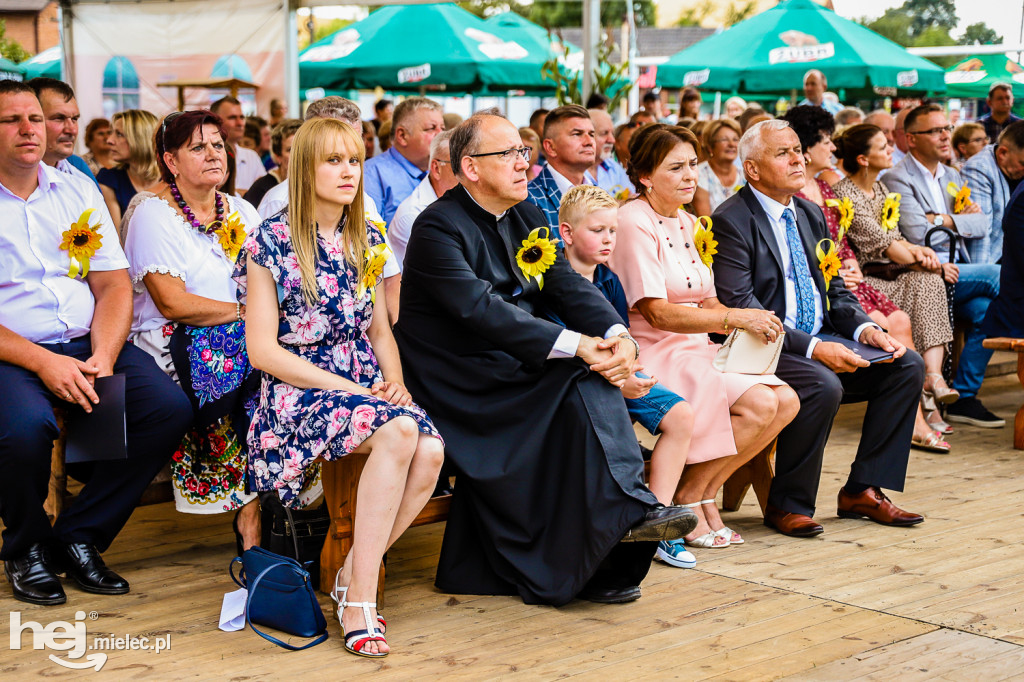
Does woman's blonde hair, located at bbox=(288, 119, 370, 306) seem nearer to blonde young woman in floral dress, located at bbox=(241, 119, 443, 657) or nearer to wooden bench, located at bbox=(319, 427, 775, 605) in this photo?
blonde young woman in floral dress, located at bbox=(241, 119, 443, 657)

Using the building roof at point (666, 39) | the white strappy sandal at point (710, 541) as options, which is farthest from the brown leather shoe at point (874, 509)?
the building roof at point (666, 39)

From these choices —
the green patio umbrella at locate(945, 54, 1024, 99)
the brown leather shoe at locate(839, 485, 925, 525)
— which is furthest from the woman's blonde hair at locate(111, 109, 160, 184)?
the green patio umbrella at locate(945, 54, 1024, 99)

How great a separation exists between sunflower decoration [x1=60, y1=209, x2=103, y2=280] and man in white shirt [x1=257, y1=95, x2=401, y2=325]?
596 mm

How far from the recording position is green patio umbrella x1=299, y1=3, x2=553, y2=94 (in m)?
11.6

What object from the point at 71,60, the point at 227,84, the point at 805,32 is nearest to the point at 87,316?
the point at 227,84

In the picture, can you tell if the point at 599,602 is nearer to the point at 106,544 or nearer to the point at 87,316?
the point at 106,544

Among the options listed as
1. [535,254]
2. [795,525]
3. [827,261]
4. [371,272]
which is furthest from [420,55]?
[371,272]

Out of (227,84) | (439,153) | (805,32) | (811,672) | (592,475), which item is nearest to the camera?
(811,672)

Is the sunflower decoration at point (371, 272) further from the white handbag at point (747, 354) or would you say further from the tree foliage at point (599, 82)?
the tree foliage at point (599, 82)

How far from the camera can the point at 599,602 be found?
3.38 metres

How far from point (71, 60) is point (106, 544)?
6210mm

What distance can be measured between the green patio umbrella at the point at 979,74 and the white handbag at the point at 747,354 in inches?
542

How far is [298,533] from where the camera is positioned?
3531 millimetres
